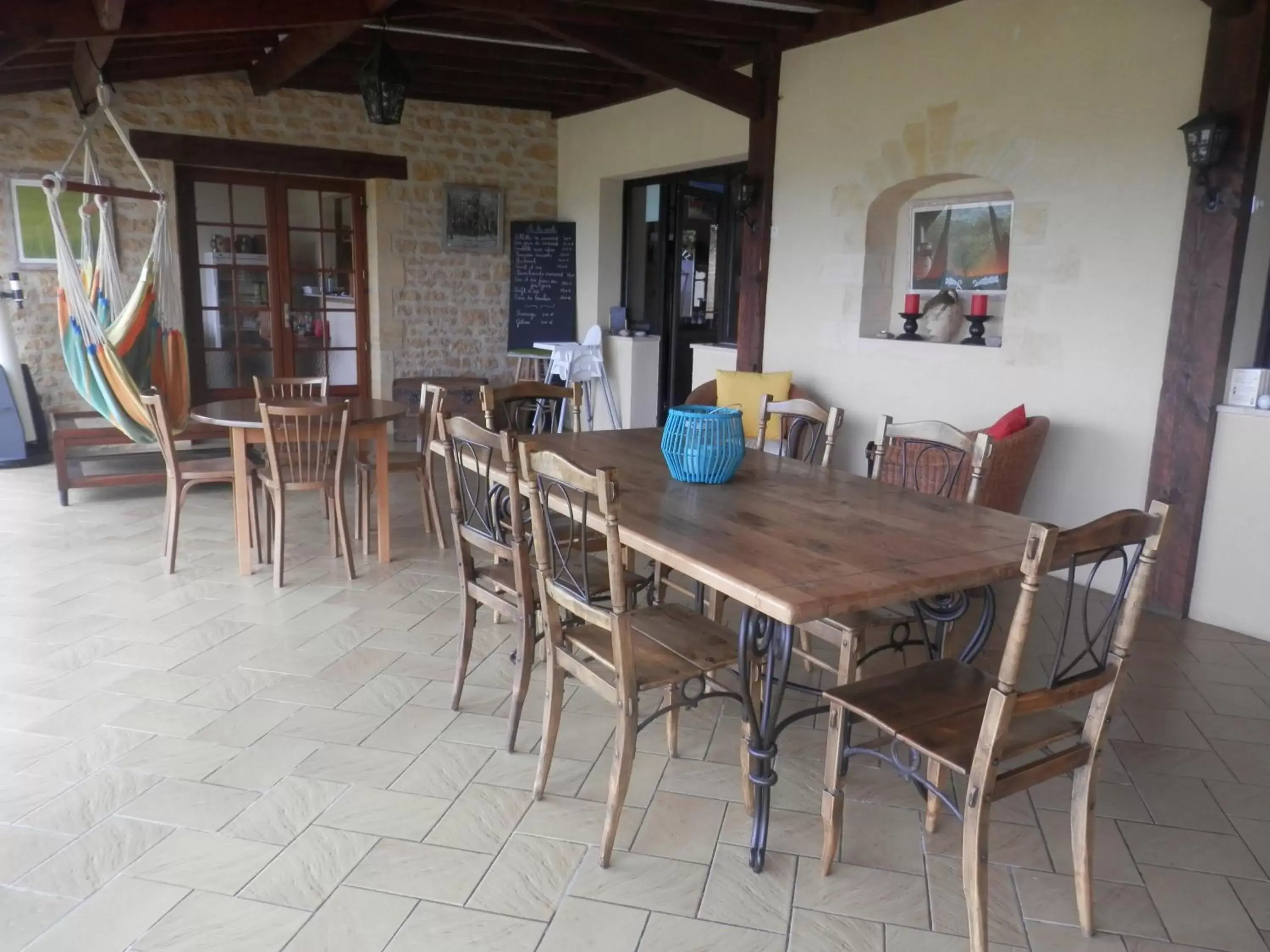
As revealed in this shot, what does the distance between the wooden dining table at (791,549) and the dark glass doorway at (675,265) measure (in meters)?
4.55

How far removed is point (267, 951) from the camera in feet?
5.99

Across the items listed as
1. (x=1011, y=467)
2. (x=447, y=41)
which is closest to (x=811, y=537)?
(x=1011, y=467)

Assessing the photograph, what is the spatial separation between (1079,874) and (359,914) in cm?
150

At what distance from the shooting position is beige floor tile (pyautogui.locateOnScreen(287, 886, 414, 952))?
1845 millimetres

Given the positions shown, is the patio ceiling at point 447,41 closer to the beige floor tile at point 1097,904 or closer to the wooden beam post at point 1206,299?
the wooden beam post at point 1206,299

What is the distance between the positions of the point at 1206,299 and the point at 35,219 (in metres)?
6.80

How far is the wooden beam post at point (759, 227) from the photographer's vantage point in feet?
18.2

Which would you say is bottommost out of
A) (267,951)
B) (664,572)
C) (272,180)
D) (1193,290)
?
(267,951)

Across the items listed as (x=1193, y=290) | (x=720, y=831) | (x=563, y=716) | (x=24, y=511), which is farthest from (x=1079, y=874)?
(x=24, y=511)

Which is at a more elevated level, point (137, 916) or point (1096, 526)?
point (1096, 526)

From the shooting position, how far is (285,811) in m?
2.30

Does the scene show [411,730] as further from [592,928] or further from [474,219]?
[474,219]

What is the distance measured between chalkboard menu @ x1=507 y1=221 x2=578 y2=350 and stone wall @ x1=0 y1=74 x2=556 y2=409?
123 mm

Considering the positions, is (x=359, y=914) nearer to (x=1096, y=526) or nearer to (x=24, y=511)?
(x=1096, y=526)
